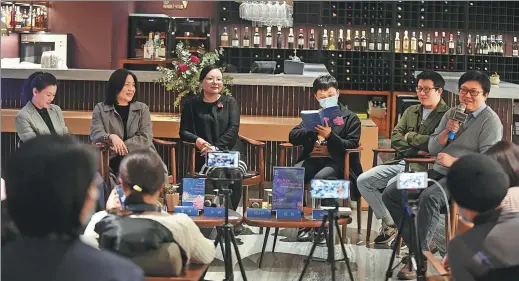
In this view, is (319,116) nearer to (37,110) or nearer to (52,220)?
(37,110)

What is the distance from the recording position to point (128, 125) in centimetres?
591

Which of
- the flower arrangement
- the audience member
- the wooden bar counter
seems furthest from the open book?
the audience member

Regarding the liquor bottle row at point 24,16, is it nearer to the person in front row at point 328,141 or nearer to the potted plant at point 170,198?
the person in front row at point 328,141

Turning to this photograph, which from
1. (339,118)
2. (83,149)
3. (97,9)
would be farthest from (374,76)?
(83,149)

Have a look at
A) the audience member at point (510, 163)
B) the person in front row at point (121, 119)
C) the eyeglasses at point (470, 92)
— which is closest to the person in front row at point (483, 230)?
the audience member at point (510, 163)

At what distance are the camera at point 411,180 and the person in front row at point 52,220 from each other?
215 centimetres

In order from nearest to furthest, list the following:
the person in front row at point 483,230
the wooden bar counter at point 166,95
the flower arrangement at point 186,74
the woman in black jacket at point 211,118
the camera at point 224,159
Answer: the person in front row at point 483,230
the camera at point 224,159
the woman in black jacket at point 211,118
the flower arrangement at point 186,74
the wooden bar counter at point 166,95

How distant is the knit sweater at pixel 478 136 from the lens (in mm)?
5074

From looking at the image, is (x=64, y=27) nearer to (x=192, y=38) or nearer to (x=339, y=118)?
(x=192, y=38)

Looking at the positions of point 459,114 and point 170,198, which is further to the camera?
point 459,114

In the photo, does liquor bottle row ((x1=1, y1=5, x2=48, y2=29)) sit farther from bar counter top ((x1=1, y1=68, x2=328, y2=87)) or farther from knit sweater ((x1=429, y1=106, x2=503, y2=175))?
knit sweater ((x1=429, y1=106, x2=503, y2=175))

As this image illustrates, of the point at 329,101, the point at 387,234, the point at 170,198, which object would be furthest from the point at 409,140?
the point at 170,198

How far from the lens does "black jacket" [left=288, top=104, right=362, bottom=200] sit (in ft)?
19.1

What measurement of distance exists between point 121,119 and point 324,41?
24.4 ft
